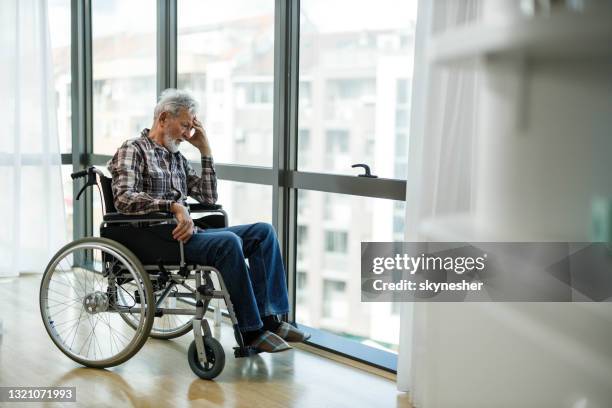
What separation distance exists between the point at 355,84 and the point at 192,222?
0.88 m

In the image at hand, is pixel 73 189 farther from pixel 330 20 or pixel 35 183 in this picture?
pixel 330 20

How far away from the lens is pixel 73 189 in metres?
5.16

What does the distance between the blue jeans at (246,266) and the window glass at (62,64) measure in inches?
91.6

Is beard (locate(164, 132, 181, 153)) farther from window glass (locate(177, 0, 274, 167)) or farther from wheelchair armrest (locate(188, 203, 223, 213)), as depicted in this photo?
window glass (locate(177, 0, 274, 167))

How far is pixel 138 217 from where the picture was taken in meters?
3.03

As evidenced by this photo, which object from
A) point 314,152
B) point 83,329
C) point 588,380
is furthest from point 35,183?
point 588,380

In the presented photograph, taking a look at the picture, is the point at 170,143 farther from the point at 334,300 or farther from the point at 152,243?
the point at 334,300

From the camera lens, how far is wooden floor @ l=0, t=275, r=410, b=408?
2.84 metres

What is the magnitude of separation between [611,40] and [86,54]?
392 cm

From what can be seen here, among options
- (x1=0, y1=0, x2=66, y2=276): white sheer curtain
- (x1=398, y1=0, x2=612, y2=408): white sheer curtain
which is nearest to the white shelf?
(x1=398, y1=0, x2=612, y2=408): white sheer curtain

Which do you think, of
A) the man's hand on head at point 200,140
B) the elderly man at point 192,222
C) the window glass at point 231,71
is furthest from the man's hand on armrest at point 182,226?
the window glass at point 231,71

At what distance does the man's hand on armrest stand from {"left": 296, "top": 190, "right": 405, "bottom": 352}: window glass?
0.71 meters

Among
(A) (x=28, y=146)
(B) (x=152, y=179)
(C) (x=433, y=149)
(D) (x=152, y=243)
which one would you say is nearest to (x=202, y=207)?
(B) (x=152, y=179)

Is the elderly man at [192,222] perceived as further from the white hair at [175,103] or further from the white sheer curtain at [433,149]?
the white sheer curtain at [433,149]
